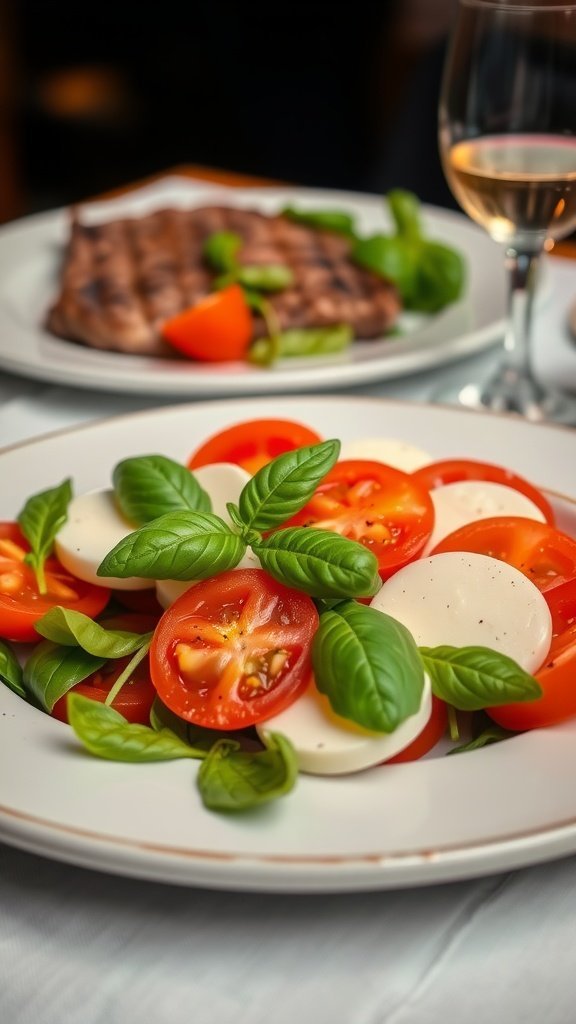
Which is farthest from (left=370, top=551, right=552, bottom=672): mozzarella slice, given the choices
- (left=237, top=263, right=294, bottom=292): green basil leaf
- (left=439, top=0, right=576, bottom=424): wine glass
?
(left=237, top=263, right=294, bottom=292): green basil leaf

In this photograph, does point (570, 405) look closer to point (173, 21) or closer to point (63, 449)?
point (63, 449)

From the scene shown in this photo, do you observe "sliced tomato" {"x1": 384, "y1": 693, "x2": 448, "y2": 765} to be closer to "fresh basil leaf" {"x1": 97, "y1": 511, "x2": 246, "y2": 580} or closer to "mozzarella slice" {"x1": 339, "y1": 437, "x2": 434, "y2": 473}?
"fresh basil leaf" {"x1": 97, "y1": 511, "x2": 246, "y2": 580}

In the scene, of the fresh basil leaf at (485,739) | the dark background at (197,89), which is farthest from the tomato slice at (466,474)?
the dark background at (197,89)

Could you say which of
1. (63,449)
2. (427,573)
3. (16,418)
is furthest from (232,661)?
(16,418)

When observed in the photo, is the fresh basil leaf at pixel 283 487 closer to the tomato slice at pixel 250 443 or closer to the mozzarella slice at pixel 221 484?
the mozzarella slice at pixel 221 484

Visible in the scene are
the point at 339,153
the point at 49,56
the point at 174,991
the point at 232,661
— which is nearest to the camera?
the point at 174,991

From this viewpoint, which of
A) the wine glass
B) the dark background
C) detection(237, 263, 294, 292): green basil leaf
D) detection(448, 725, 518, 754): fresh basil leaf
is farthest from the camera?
the dark background

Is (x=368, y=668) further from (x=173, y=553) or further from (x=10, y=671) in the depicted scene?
(x=10, y=671)
